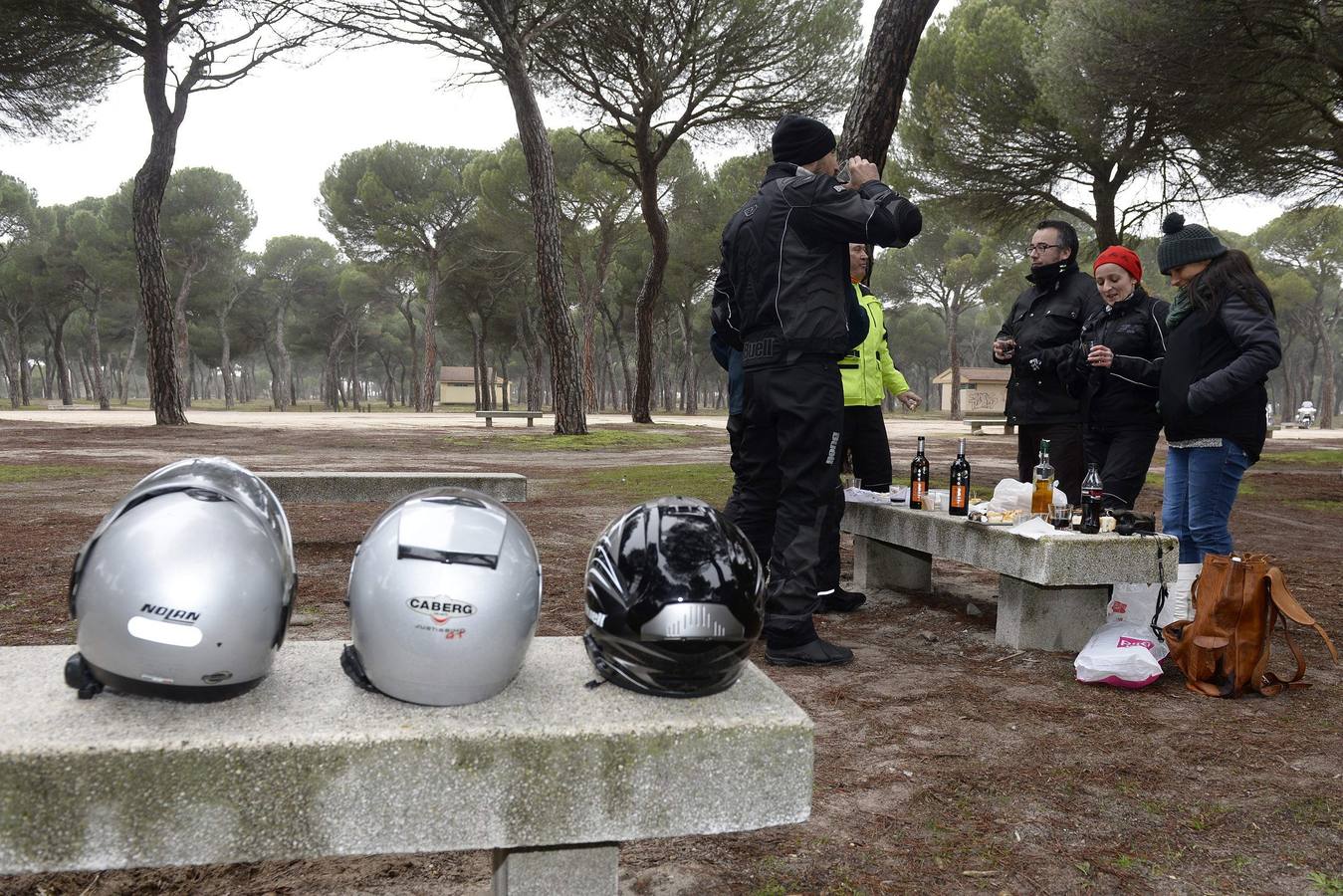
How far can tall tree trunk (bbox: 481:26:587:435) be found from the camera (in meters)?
18.6

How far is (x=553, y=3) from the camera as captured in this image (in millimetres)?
19688

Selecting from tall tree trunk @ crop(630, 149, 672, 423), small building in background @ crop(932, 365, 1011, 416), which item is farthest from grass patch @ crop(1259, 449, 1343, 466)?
small building in background @ crop(932, 365, 1011, 416)

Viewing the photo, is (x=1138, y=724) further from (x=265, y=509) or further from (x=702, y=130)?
(x=702, y=130)

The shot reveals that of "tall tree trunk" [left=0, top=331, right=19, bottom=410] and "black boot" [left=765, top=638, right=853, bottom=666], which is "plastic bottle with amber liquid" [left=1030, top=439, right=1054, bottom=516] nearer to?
"black boot" [left=765, top=638, right=853, bottom=666]

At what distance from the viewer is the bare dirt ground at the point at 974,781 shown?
2.40 meters

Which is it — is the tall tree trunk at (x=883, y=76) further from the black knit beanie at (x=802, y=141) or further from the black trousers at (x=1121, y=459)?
the black knit beanie at (x=802, y=141)

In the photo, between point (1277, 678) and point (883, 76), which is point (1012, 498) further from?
point (883, 76)

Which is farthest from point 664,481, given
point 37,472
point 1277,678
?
point 37,472

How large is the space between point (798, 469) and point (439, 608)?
235 cm

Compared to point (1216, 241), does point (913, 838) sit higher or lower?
lower

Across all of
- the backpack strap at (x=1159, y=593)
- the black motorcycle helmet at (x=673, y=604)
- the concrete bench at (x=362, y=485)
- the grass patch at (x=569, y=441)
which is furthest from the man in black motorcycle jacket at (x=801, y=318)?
the grass patch at (x=569, y=441)

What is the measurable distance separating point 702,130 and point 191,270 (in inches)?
1272

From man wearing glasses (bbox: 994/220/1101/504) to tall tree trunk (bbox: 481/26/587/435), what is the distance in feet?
48.0

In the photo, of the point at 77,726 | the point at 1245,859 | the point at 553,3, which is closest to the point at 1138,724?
the point at 1245,859
